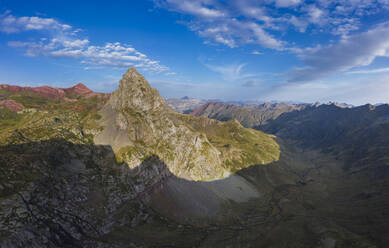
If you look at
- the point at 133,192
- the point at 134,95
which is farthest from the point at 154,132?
the point at 133,192

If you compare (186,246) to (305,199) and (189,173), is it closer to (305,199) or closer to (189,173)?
(189,173)

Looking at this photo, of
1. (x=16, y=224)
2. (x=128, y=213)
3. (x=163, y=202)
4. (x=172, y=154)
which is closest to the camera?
(x=16, y=224)

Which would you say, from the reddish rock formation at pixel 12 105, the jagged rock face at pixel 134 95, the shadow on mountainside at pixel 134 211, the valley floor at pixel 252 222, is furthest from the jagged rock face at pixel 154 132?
the reddish rock formation at pixel 12 105

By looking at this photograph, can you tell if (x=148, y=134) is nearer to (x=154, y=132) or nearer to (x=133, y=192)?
(x=154, y=132)

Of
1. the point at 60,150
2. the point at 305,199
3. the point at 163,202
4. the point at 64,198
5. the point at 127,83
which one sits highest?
the point at 127,83

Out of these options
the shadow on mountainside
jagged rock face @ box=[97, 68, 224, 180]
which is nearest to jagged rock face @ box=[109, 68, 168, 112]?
jagged rock face @ box=[97, 68, 224, 180]

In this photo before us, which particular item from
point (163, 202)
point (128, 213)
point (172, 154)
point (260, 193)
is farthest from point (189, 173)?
point (260, 193)
